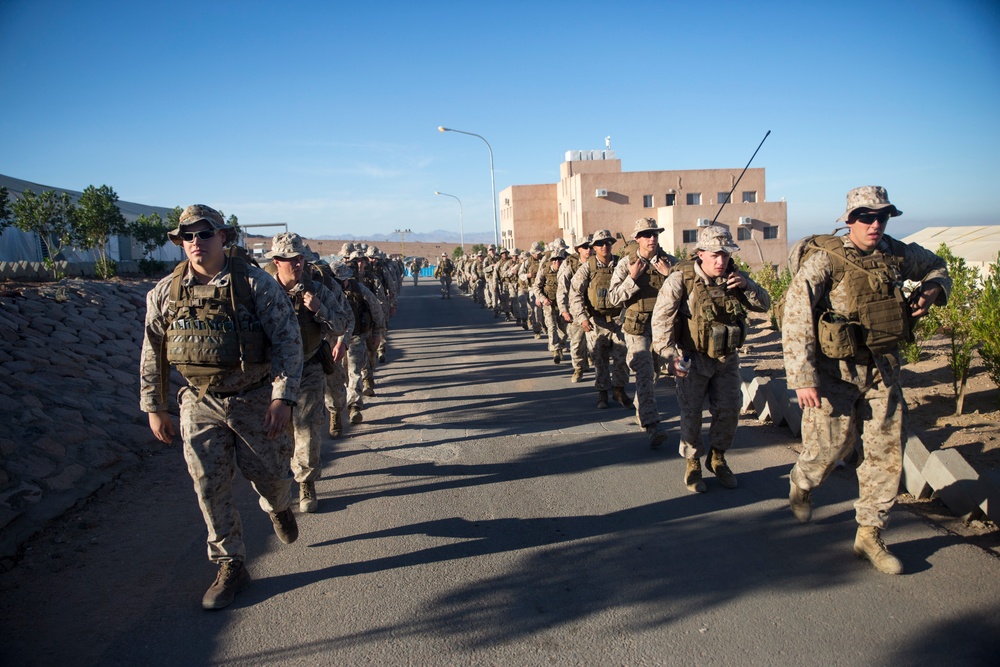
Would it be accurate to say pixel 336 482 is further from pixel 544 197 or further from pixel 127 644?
pixel 544 197

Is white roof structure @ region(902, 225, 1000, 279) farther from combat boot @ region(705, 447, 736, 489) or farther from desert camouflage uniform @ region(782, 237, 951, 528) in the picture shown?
desert camouflage uniform @ region(782, 237, 951, 528)

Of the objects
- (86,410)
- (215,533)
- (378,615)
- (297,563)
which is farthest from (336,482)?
(86,410)

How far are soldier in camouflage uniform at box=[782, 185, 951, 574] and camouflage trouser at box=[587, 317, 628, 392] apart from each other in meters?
3.66

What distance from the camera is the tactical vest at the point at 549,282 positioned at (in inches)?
468

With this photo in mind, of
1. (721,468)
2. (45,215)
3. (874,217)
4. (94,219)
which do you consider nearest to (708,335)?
(721,468)

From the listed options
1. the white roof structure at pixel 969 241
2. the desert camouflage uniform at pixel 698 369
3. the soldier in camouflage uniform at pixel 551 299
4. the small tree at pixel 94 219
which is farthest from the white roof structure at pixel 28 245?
the white roof structure at pixel 969 241

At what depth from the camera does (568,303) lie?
9.01m

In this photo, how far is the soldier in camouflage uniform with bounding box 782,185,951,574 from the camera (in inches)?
149

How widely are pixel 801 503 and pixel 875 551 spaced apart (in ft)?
1.91

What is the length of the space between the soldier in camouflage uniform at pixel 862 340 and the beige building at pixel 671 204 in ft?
125

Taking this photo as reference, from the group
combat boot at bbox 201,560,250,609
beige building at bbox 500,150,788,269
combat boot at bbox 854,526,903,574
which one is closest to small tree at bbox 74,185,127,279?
combat boot at bbox 201,560,250,609

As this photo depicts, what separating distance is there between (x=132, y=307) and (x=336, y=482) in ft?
33.4

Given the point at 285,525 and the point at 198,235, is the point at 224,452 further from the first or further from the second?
the point at 198,235

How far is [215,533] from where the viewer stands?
→ 3754 mm
